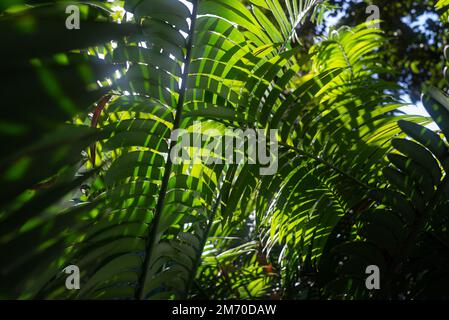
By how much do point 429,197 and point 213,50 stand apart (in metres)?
0.67

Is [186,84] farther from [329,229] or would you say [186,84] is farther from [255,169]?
[329,229]

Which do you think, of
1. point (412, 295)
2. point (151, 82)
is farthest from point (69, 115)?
point (412, 295)

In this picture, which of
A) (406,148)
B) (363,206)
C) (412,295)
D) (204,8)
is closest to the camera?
(406,148)

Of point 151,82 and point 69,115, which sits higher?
point 151,82

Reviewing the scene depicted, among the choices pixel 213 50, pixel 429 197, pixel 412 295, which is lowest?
pixel 412 295

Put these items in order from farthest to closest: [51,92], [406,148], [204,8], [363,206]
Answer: [363,206], [204,8], [406,148], [51,92]

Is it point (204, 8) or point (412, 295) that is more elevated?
point (204, 8)

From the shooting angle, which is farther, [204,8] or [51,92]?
[204,8]

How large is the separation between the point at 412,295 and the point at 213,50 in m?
0.89

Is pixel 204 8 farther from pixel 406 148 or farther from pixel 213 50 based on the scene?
pixel 406 148

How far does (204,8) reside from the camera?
134 centimetres

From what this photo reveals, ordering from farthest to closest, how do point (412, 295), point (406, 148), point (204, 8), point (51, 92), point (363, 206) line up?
point (363, 206) < point (412, 295) < point (204, 8) < point (406, 148) < point (51, 92)

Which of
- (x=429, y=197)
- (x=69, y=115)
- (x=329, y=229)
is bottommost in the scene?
(x=69, y=115)

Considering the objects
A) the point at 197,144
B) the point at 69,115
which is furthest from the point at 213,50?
the point at 69,115
